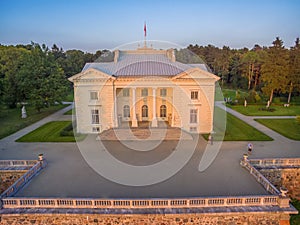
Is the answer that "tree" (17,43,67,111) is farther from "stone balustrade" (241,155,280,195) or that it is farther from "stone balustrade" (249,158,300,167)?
"stone balustrade" (249,158,300,167)

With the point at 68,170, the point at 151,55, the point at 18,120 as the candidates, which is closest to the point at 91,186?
the point at 68,170

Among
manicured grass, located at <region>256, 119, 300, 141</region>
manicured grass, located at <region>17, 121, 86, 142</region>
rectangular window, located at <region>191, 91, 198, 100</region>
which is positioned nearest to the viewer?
manicured grass, located at <region>17, 121, 86, 142</region>

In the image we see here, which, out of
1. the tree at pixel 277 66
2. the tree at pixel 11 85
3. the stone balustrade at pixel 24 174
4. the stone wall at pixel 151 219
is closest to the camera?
the stone wall at pixel 151 219

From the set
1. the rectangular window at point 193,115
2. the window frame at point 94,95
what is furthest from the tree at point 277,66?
the window frame at point 94,95

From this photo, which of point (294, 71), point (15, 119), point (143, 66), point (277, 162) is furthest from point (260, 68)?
point (15, 119)

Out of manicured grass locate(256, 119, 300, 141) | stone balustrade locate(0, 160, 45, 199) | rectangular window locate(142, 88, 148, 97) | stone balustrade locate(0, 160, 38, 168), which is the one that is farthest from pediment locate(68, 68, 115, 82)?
manicured grass locate(256, 119, 300, 141)

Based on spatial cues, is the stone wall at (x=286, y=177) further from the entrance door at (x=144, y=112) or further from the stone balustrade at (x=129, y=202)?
the entrance door at (x=144, y=112)

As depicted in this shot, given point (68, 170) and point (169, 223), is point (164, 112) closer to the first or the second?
point (68, 170)
